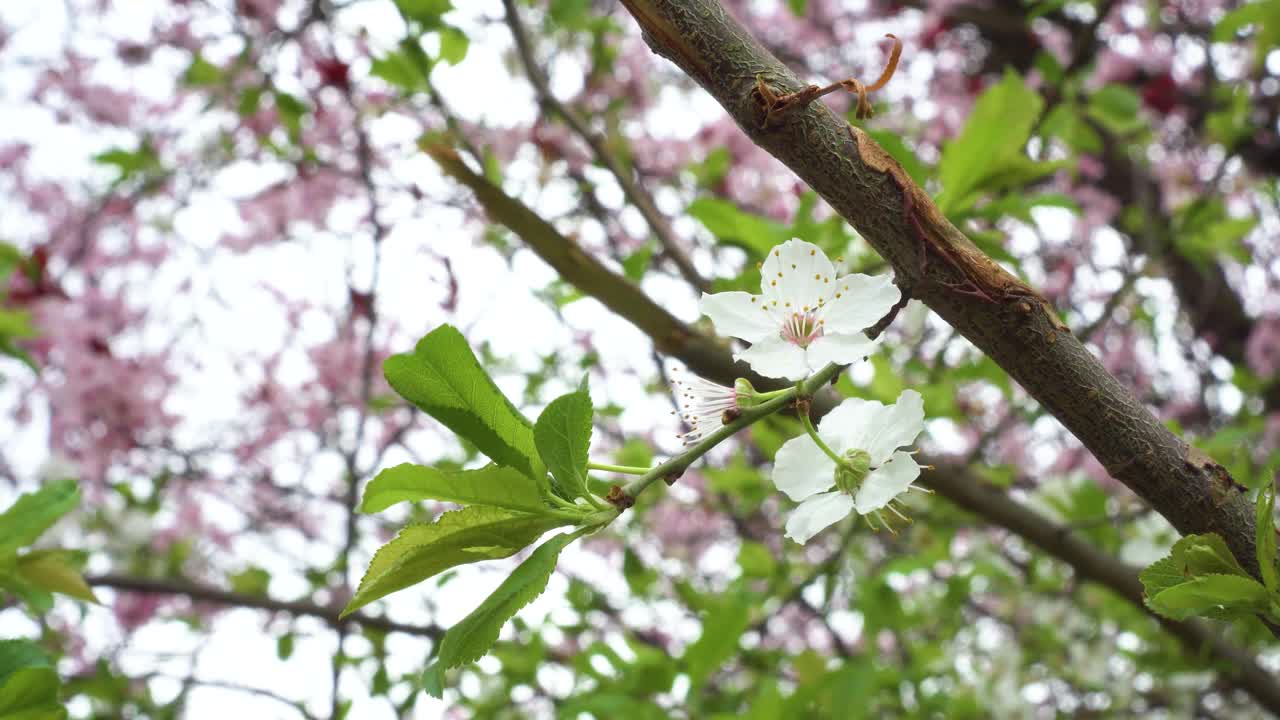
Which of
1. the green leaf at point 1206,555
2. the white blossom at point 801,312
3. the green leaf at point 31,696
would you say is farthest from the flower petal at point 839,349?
the green leaf at point 31,696

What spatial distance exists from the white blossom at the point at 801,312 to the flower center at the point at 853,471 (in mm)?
81

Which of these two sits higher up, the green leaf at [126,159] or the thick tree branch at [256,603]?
the green leaf at [126,159]

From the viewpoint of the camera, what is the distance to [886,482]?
2.09 feet

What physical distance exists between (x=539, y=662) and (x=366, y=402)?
644 mm

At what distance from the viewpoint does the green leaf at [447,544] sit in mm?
564

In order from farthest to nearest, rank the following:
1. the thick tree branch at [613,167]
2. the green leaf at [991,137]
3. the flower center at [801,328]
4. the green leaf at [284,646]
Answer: the green leaf at [284,646] < the thick tree branch at [613,167] < the green leaf at [991,137] < the flower center at [801,328]

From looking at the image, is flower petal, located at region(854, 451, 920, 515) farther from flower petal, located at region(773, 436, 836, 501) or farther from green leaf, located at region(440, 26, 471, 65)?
green leaf, located at region(440, 26, 471, 65)

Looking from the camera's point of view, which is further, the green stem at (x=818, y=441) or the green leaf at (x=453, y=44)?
the green leaf at (x=453, y=44)

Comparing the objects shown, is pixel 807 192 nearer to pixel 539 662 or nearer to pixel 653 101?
pixel 539 662

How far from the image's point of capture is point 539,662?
6.38ft

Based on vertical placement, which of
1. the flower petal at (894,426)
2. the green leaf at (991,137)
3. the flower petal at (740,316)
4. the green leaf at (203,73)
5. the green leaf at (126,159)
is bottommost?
the flower petal at (894,426)

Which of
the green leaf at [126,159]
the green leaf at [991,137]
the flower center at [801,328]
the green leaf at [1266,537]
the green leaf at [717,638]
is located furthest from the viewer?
the green leaf at [126,159]

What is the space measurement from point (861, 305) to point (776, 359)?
0.22 ft

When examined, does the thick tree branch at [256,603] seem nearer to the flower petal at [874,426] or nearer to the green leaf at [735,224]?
the green leaf at [735,224]
